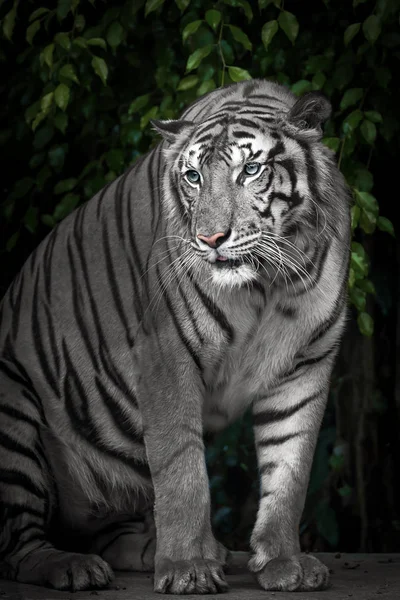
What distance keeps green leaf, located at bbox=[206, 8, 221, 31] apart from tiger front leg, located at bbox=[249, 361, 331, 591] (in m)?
1.40

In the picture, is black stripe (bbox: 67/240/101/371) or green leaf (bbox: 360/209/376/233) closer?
black stripe (bbox: 67/240/101/371)

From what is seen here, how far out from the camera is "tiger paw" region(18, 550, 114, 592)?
299cm

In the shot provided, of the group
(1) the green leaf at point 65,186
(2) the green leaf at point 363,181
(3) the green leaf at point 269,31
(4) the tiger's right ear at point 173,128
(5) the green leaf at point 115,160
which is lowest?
(1) the green leaf at point 65,186

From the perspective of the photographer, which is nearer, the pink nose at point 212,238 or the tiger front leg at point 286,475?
the pink nose at point 212,238

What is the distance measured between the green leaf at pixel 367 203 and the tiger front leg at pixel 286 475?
925 millimetres

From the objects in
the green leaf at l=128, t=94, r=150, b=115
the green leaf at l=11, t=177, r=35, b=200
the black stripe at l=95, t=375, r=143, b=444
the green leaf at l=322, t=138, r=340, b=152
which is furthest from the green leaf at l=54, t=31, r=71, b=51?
the black stripe at l=95, t=375, r=143, b=444

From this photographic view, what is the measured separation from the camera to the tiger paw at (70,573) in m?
2.99

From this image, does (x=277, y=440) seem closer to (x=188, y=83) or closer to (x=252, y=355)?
(x=252, y=355)

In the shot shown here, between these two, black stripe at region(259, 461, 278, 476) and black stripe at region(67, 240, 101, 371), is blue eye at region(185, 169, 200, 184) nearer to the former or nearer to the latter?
black stripe at region(67, 240, 101, 371)

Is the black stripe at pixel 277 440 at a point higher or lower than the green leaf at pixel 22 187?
lower

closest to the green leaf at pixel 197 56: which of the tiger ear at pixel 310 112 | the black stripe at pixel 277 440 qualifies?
the tiger ear at pixel 310 112

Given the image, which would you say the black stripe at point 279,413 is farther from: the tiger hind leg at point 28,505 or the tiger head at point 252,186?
the tiger hind leg at point 28,505

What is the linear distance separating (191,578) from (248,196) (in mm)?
1009

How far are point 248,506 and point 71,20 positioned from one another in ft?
7.80
